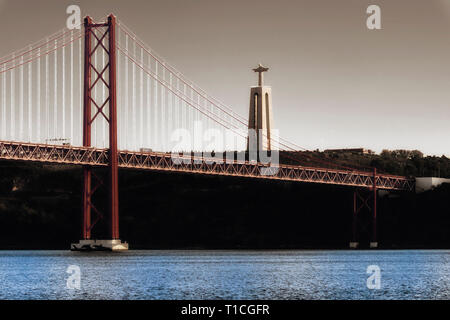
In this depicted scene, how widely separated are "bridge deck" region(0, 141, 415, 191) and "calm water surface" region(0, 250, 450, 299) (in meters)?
11.1

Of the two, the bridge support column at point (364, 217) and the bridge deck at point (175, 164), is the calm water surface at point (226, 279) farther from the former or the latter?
the bridge support column at point (364, 217)

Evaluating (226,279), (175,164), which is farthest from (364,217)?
(226,279)

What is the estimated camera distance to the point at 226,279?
5844 cm

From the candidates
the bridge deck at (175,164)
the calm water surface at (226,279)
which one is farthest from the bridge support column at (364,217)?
the calm water surface at (226,279)

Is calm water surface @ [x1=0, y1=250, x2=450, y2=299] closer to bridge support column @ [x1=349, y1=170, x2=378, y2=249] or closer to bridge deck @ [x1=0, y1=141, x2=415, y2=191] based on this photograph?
bridge deck @ [x1=0, y1=141, x2=415, y2=191]

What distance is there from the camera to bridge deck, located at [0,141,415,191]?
87.8 m

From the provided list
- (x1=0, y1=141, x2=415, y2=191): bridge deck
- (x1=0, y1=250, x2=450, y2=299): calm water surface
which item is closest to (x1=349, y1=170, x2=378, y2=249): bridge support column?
(x1=0, y1=141, x2=415, y2=191): bridge deck

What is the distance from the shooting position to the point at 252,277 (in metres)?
59.9

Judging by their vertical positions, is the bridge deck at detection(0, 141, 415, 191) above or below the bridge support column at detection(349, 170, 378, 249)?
above

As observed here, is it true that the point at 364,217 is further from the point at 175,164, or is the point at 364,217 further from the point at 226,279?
the point at 226,279

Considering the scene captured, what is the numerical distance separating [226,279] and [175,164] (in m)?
42.0

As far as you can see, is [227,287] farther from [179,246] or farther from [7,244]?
[7,244]

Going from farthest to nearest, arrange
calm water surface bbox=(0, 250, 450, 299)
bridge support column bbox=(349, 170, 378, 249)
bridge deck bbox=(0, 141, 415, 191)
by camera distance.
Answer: bridge support column bbox=(349, 170, 378, 249) < bridge deck bbox=(0, 141, 415, 191) < calm water surface bbox=(0, 250, 450, 299)
